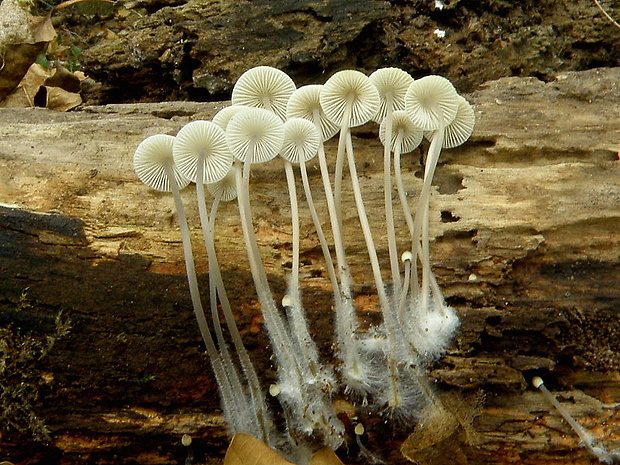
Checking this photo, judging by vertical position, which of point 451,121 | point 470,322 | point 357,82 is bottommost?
point 470,322

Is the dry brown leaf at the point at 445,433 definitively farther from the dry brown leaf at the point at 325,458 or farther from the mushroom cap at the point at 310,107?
the mushroom cap at the point at 310,107

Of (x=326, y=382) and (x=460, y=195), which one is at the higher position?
(x=460, y=195)

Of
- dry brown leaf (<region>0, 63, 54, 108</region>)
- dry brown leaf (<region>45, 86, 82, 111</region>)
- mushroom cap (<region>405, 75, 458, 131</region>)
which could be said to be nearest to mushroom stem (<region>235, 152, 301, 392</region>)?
mushroom cap (<region>405, 75, 458, 131</region>)

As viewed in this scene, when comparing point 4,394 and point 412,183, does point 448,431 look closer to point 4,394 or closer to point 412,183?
point 412,183

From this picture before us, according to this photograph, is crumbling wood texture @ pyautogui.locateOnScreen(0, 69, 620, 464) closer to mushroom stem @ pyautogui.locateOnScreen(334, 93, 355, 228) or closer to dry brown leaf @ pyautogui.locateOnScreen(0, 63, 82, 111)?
mushroom stem @ pyautogui.locateOnScreen(334, 93, 355, 228)

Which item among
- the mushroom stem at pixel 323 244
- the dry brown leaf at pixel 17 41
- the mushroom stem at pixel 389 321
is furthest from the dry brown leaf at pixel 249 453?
the dry brown leaf at pixel 17 41

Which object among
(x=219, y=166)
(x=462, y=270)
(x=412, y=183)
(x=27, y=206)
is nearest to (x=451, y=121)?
(x=412, y=183)
